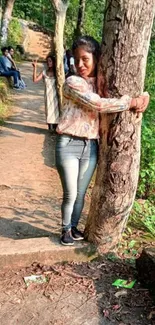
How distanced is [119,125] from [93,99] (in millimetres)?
353

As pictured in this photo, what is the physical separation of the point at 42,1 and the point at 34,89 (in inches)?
515

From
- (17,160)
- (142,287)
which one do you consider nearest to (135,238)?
(142,287)

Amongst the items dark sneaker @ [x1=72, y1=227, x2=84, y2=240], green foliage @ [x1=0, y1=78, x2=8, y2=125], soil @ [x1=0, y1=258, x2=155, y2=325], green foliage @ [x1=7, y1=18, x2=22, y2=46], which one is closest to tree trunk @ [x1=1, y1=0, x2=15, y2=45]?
green foliage @ [x1=7, y1=18, x2=22, y2=46]

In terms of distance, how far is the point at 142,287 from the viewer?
303 cm

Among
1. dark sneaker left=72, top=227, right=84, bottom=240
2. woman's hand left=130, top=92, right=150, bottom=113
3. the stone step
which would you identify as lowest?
the stone step

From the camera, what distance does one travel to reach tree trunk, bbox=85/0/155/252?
2.77 m

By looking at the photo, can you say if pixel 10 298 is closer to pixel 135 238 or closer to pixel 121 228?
pixel 121 228

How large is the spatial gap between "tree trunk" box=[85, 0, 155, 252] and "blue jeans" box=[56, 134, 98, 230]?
10 centimetres

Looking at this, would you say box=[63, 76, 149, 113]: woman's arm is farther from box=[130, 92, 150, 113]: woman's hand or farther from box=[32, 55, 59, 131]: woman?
box=[32, 55, 59, 131]: woman

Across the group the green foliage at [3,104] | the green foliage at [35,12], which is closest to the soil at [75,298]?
the green foliage at [3,104]

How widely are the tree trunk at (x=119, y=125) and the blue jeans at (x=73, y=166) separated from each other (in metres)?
0.10

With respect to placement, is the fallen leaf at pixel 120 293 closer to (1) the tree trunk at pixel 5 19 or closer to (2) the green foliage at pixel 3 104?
(2) the green foliage at pixel 3 104

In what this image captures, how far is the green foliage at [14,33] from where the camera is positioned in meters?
20.7

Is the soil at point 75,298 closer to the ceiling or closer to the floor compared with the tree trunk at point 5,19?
closer to the floor
